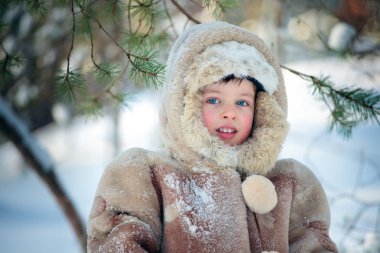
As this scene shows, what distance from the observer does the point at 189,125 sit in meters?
1.64

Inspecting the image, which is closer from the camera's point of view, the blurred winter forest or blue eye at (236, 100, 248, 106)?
blue eye at (236, 100, 248, 106)

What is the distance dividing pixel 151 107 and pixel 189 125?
852 centimetres

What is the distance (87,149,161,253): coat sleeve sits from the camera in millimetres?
1464

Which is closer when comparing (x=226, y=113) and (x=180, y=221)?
(x=180, y=221)

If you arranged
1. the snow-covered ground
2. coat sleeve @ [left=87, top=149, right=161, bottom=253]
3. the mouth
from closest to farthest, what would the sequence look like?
coat sleeve @ [left=87, top=149, right=161, bottom=253] → the mouth → the snow-covered ground

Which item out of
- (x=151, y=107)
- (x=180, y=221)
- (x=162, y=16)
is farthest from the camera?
(x=151, y=107)

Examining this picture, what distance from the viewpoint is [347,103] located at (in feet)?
5.86

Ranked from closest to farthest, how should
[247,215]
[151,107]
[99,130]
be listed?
[247,215] → [151,107] → [99,130]

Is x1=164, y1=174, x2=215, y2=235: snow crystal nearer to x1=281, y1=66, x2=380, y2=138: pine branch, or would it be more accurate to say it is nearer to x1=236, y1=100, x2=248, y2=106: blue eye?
x1=236, y1=100, x2=248, y2=106: blue eye

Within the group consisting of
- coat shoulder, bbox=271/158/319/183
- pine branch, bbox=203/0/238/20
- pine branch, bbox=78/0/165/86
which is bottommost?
coat shoulder, bbox=271/158/319/183

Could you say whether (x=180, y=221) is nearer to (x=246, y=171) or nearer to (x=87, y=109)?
(x=246, y=171)

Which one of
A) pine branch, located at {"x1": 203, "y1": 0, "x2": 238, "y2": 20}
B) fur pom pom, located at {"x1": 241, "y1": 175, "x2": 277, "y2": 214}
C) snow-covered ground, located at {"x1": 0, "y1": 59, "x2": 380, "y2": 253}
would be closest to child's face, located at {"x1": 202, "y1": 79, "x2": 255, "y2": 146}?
fur pom pom, located at {"x1": 241, "y1": 175, "x2": 277, "y2": 214}

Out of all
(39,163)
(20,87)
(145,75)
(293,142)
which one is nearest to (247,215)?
(145,75)

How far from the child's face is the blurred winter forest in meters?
0.22
